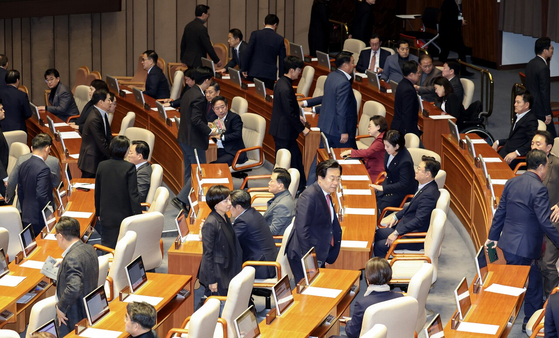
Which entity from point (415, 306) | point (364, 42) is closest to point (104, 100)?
point (415, 306)

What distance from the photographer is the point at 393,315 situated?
530 cm

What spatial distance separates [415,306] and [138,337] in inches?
67.4

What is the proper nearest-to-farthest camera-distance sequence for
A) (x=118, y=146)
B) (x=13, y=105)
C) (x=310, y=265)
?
1. (x=310, y=265)
2. (x=118, y=146)
3. (x=13, y=105)

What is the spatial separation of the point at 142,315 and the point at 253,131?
17.6ft

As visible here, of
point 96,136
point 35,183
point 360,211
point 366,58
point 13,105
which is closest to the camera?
point 360,211

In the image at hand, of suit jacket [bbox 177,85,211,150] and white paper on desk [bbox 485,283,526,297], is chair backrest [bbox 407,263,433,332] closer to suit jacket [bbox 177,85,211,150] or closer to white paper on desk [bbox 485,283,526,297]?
white paper on desk [bbox 485,283,526,297]

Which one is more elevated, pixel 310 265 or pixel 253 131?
pixel 253 131

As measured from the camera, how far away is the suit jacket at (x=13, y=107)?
35.1 ft

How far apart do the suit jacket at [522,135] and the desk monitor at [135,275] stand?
4401 millimetres

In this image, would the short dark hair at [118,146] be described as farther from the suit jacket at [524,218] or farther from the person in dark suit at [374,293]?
the suit jacket at [524,218]

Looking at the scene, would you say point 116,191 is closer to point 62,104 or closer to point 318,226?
point 318,226

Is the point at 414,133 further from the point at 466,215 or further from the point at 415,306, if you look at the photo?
the point at 415,306

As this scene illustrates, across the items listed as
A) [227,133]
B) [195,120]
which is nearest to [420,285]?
[195,120]

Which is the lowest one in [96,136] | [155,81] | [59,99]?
[96,136]
